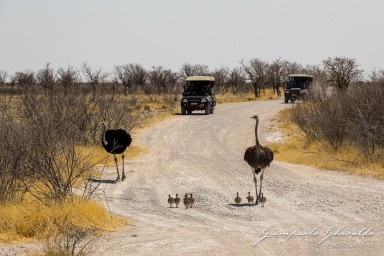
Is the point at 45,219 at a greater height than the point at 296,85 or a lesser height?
lesser

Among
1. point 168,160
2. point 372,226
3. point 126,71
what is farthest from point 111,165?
point 126,71

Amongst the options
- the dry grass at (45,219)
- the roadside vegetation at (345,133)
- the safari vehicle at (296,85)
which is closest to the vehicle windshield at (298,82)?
the safari vehicle at (296,85)

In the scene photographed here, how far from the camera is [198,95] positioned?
4328 cm

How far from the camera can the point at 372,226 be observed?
36.5 feet

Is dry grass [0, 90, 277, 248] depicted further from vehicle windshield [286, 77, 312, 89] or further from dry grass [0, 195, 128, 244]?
vehicle windshield [286, 77, 312, 89]

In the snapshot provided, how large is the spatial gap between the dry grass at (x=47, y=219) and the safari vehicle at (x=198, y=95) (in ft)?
103

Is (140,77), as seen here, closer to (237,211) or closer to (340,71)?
(340,71)

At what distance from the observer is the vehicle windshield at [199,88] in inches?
1719

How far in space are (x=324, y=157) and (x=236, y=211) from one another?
9292mm

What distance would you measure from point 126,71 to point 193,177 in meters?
82.0

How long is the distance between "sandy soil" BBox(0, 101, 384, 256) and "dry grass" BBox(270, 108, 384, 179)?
66 cm

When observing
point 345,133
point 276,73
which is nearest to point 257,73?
point 276,73

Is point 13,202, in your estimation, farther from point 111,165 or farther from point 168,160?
point 168,160

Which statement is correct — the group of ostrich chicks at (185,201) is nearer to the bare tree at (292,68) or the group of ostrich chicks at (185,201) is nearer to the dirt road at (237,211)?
the dirt road at (237,211)
